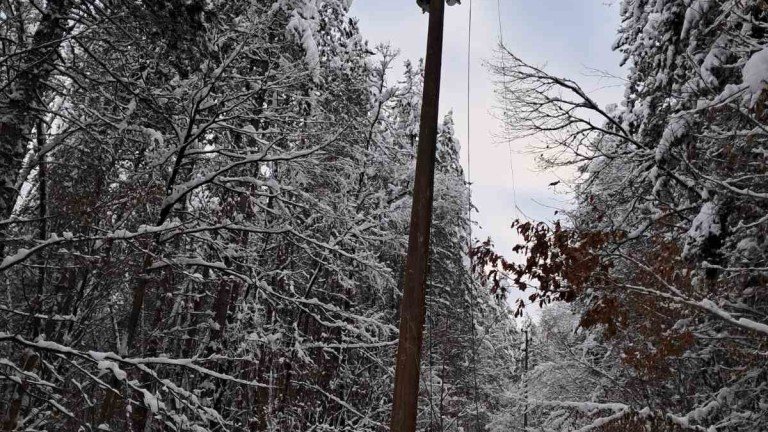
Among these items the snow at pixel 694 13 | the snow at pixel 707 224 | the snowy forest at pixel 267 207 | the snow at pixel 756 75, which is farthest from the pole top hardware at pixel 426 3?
the snow at pixel 707 224

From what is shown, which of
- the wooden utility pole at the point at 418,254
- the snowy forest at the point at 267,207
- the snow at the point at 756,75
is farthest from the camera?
the snowy forest at the point at 267,207

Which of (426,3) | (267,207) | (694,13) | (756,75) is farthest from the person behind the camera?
(267,207)

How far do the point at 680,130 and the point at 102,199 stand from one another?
7.31 metres

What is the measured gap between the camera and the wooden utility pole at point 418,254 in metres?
4.58

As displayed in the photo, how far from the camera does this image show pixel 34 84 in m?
5.67

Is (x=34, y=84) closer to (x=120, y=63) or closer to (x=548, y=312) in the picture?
(x=120, y=63)

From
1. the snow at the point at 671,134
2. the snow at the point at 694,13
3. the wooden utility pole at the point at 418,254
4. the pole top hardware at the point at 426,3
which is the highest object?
the snow at the point at 694,13

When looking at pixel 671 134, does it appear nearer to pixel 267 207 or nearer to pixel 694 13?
pixel 694 13

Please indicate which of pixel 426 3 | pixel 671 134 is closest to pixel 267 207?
pixel 426 3

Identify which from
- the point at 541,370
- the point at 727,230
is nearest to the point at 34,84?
the point at 727,230

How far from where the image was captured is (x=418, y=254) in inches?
192

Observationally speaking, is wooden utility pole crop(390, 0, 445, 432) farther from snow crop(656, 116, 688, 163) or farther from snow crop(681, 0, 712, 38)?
snow crop(681, 0, 712, 38)

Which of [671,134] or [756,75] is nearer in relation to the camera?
[756,75]

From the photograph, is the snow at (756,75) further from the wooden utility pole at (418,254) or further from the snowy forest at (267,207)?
the wooden utility pole at (418,254)
